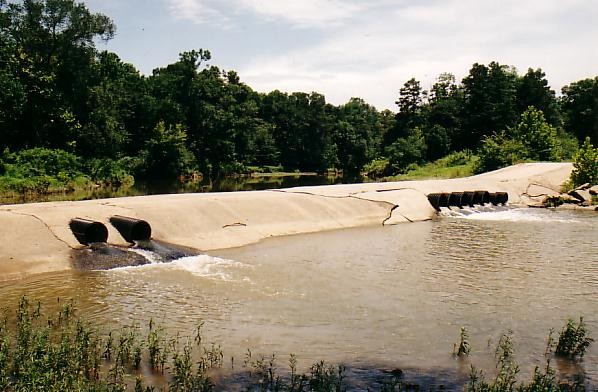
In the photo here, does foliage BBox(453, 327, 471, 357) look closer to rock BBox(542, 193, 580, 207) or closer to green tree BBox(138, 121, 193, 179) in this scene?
rock BBox(542, 193, 580, 207)

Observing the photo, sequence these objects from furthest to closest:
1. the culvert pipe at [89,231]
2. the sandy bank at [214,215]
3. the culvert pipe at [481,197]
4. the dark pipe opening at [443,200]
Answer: the culvert pipe at [481,197], the dark pipe opening at [443,200], the culvert pipe at [89,231], the sandy bank at [214,215]

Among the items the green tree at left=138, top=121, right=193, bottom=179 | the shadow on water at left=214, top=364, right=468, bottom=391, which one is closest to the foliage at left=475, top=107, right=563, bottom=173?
the green tree at left=138, top=121, right=193, bottom=179

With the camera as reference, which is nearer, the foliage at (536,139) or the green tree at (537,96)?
the foliage at (536,139)

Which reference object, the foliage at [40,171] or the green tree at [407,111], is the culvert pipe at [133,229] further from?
the green tree at [407,111]

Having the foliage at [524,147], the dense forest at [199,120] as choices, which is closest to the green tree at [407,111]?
the dense forest at [199,120]

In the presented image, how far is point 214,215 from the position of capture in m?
18.3

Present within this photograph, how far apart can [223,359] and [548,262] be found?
10498 mm

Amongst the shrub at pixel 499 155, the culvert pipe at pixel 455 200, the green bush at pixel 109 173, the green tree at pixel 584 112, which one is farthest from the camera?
the green tree at pixel 584 112

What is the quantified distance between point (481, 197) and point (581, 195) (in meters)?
5.24

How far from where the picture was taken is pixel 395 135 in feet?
240

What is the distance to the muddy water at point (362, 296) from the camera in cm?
862

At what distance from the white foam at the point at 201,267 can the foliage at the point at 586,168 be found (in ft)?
78.1

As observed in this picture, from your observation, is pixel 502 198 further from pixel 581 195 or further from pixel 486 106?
pixel 486 106

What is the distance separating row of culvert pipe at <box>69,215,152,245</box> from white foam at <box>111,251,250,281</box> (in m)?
1.48
